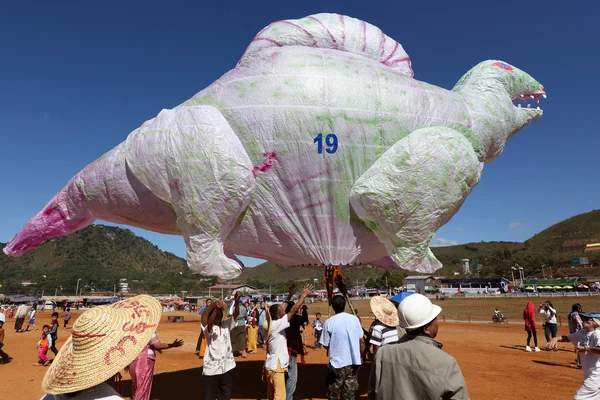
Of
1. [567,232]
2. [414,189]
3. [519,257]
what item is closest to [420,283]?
[414,189]

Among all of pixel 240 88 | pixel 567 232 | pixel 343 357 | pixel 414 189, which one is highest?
pixel 567 232

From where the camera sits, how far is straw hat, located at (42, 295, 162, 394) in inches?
69.5

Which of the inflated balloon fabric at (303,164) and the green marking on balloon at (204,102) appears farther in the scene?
the green marking on balloon at (204,102)

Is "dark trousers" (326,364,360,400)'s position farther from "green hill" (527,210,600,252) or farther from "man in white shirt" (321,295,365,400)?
"green hill" (527,210,600,252)

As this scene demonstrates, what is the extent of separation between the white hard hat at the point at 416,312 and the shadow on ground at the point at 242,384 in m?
4.52

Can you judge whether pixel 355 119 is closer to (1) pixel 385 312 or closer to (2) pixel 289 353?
(1) pixel 385 312

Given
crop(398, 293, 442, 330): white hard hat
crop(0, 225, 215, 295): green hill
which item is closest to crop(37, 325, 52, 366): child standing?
crop(398, 293, 442, 330): white hard hat

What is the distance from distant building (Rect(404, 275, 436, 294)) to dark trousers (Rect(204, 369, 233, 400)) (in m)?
35.8

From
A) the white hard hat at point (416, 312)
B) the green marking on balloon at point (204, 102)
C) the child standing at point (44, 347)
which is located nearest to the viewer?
the white hard hat at point (416, 312)

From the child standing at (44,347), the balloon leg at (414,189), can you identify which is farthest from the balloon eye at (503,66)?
the child standing at (44,347)

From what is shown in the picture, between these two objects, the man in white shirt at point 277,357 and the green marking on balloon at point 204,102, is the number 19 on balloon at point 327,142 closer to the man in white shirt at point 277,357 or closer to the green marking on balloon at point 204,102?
the green marking on balloon at point 204,102

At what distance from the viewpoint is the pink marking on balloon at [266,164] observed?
470 centimetres

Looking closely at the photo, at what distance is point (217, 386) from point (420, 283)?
43.4 metres

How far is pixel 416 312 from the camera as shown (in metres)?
2.07
